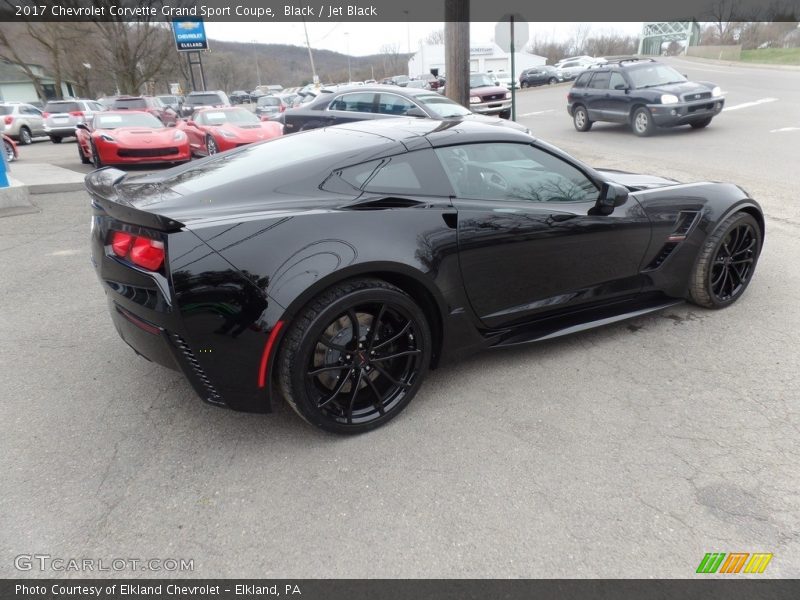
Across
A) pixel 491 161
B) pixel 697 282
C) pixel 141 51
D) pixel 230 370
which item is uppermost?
pixel 141 51

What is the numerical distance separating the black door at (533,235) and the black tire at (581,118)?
12.7 meters

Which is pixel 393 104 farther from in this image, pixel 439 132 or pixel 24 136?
pixel 24 136

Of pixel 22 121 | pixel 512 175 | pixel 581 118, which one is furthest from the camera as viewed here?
pixel 22 121

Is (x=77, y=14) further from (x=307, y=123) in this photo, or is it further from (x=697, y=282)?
(x=697, y=282)

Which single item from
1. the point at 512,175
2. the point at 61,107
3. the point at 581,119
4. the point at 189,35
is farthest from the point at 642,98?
the point at 189,35

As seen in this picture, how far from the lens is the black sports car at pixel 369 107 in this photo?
986 cm

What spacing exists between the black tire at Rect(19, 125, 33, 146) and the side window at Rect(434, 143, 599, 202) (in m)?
25.5

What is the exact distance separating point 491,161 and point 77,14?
4262 centimetres

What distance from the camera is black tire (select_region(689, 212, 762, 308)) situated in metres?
3.81

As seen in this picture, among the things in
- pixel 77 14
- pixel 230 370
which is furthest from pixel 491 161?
pixel 77 14

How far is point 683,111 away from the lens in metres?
12.5

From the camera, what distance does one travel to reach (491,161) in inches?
127

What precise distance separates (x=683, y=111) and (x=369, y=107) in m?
7.25

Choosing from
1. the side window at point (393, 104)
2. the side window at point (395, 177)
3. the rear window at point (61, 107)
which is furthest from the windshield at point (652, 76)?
the rear window at point (61, 107)
